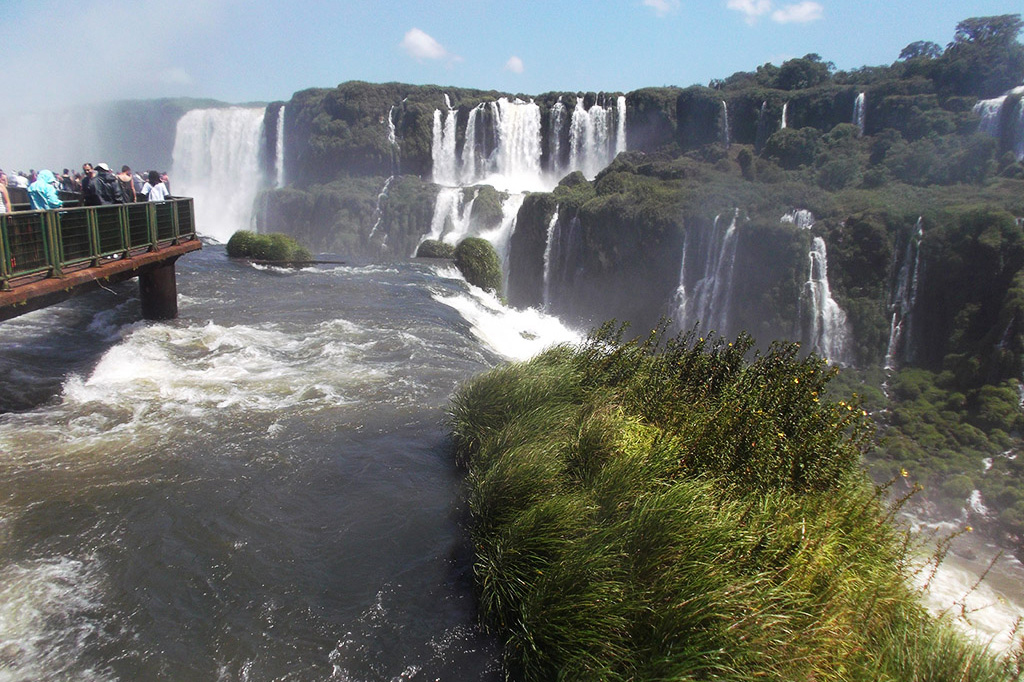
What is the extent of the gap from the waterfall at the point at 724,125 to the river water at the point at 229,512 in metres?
49.1

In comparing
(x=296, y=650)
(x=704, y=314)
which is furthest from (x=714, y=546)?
(x=704, y=314)

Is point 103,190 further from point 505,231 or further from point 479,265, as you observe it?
point 505,231

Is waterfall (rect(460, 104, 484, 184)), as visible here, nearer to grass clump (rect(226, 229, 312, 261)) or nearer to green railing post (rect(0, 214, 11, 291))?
grass clump (rect(226, 229, 312, 261))

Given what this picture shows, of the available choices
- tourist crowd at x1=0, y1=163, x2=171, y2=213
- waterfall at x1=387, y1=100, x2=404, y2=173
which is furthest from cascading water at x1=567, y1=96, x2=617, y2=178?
tourist crowd at x1=0, y1=163, x2=171, y2=213

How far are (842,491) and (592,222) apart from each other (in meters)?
34.3

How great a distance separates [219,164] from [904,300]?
61356mm

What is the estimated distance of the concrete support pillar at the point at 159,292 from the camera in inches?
571

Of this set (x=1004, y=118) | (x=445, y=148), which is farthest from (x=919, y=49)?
(x=445, y=148)

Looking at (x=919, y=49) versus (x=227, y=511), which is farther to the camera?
(x=919, y=49)

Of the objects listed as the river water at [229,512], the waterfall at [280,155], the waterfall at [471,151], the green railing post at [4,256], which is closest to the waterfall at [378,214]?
the waterfall at [471,151]

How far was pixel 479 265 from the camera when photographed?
1111 inches

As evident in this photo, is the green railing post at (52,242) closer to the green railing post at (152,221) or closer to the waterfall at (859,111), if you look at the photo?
the green railing post at (152,221)

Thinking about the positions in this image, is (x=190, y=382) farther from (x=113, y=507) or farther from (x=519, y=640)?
(x=519, y=640)

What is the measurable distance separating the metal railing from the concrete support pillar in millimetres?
624
